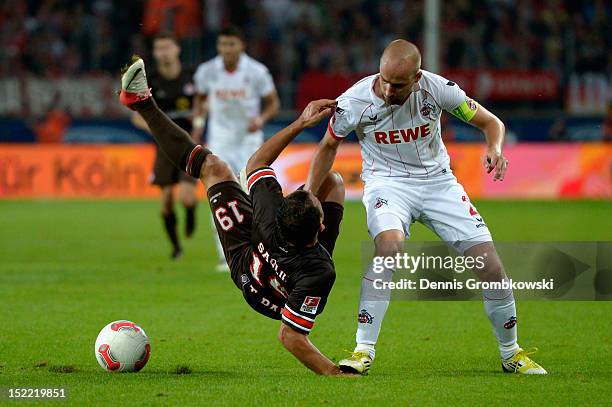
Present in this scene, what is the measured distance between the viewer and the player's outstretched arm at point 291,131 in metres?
6.40

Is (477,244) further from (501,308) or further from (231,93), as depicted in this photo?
(231,93)

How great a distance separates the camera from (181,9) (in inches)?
936

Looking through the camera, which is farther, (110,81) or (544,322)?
(110,81)

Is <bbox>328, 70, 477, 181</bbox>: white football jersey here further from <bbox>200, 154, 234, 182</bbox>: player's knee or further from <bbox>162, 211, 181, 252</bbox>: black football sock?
<bbox>162, 211, 181, 252</bbox>: black football sock

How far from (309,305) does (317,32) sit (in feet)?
67.5

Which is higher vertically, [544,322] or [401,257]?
[401,257]

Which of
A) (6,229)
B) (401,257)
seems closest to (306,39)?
(6,229)

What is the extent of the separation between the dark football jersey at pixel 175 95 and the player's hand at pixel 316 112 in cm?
652

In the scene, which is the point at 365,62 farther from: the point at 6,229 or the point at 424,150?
the point at 424,150

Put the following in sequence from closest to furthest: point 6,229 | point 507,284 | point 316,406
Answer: point 316,406
point 507,284
point 6,229

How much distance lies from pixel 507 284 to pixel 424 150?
3.33 ft

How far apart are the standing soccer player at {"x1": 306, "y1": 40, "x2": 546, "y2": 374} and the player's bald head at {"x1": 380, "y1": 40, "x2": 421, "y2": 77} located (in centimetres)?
4

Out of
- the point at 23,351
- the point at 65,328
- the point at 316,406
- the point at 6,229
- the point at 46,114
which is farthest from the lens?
the point at 46,114

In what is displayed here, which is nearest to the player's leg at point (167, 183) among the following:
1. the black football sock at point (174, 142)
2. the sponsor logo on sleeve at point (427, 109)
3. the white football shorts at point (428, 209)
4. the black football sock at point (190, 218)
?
the black football sock at point (190, 218)
